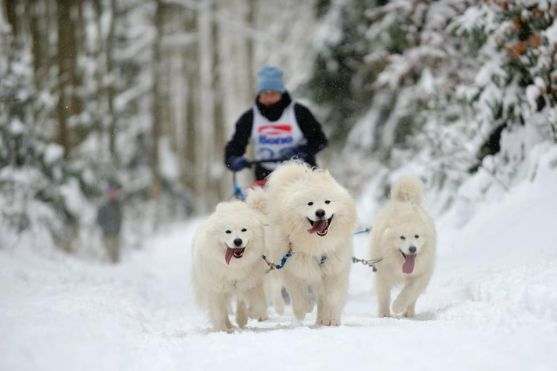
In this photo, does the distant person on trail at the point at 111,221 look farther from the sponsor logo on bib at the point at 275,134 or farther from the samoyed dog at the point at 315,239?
the samoyed dog at the point at 315,239

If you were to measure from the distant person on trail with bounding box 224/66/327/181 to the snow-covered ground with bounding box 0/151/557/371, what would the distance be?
1632mm

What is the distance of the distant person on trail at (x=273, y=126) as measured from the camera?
21.3 feet

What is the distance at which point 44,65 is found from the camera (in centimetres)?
1714

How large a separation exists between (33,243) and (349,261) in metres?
7.24

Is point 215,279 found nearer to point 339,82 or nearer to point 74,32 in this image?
point 339,82

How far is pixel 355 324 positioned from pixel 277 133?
236 cm

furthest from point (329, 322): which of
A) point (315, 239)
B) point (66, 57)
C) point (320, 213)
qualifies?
point (66, 57)

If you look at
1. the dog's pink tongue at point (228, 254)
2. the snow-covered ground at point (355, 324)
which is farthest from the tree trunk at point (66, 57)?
the dog's pink tongue at point (228, 254)

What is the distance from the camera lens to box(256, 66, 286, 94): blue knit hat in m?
6.43

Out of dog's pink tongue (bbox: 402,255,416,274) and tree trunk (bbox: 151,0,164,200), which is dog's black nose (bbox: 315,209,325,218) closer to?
dog's pink tongue (bbox: 402,255,416,274)

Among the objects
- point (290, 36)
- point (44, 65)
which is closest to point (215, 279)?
point (44, 65)

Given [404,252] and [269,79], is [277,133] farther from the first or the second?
[404,252]

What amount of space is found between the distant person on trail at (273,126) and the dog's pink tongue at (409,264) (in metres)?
1.41

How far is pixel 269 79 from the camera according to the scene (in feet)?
21.1
